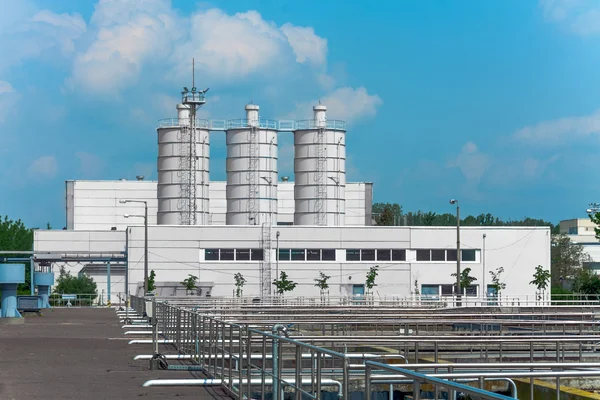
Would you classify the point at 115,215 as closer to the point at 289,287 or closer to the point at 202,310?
the point at 289,287

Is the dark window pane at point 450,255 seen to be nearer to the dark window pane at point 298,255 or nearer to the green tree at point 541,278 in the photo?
the green tree at point 541,278

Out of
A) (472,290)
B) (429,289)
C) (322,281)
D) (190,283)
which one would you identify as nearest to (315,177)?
(322,281)

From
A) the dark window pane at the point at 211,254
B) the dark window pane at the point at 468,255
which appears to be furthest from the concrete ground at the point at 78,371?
the dark window pane at the point at 468,255

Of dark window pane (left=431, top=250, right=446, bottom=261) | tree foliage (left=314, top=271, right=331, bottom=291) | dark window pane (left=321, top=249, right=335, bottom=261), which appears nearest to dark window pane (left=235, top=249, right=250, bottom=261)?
tree foliage (left=314, top=271, right=331, bottom=291)

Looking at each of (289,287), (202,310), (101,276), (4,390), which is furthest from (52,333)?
(101,276)

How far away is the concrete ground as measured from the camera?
17.0 meters

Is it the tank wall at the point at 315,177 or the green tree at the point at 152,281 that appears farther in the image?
the tank wall at the point at 315,177

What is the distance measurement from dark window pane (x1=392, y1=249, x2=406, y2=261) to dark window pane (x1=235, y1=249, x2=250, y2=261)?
12.4 metres

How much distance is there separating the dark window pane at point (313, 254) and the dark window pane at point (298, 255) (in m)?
0.43

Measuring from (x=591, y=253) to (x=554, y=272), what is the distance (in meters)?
18.9

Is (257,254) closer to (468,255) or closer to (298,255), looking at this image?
(298,255)

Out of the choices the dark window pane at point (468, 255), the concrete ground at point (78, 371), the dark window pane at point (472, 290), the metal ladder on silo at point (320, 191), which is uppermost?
the metal ladder on silo at point (320, 191)

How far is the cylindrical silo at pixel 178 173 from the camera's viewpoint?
92.2 m

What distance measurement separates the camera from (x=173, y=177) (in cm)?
9238
